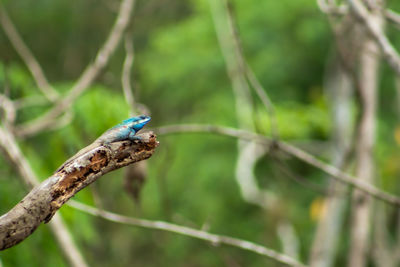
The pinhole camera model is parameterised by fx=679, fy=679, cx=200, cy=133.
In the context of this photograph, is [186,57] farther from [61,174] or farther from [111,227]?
[61,174]

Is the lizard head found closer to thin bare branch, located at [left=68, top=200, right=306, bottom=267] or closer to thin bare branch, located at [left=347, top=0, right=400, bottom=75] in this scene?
thin bare branch, located at [left=347, top=0, right=400, bottom=75]

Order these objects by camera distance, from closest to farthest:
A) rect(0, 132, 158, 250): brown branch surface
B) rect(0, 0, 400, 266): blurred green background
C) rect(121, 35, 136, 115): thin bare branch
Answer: rect(0, 132, 158, 250): brown branch surface
rect(121, 35, 136, 115): thin bare branch
rect(0, 0, 400, 266): blurred green background

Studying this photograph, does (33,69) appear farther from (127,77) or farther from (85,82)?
(127,77)

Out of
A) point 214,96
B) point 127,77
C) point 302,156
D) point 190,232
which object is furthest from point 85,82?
point 214,96

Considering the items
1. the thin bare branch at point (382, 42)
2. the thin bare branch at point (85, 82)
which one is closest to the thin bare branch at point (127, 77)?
the thin bare branch at point (85, 82)

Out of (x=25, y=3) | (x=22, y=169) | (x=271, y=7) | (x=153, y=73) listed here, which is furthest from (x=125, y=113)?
(x=25, y=3)

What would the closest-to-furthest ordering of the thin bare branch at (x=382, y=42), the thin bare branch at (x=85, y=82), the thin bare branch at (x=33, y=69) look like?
the thin bare branch at (x=382, y=42) < the thin bare branch at (x=85, y=82) < the thin bare branch at (x=33, y=69)

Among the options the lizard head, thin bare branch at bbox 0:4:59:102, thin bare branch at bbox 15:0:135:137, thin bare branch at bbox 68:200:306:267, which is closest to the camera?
the lizard head

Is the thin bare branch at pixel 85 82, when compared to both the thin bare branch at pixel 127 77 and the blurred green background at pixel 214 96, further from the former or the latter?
the blurred green background at pixel 214 96

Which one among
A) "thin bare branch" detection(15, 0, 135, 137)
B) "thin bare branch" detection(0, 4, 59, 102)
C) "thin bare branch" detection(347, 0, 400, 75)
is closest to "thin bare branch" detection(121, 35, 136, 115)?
"thin bare branch" detection(15, 0, 135, 137)
